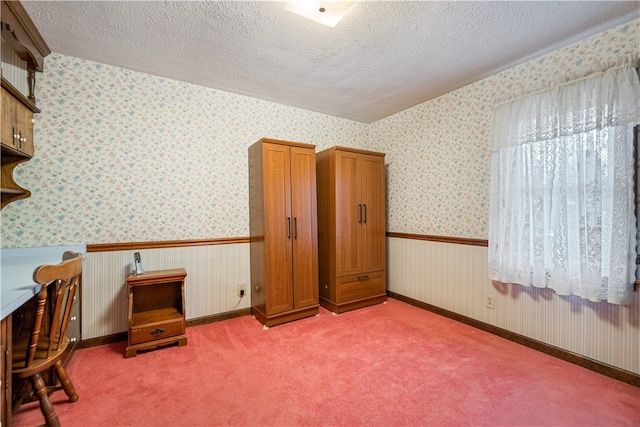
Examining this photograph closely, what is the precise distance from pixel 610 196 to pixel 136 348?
12.0 ft

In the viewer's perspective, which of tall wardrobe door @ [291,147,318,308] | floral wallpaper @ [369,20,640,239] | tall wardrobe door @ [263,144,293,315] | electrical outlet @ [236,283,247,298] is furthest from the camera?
electrical outlet @ [236,283,247,298]

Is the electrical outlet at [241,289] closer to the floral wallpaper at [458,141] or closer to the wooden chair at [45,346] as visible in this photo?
the wooden chair at [45,346]

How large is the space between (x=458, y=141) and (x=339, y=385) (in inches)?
101

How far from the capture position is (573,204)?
2.10 m

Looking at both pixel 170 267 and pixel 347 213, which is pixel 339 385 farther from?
pixel 170 267

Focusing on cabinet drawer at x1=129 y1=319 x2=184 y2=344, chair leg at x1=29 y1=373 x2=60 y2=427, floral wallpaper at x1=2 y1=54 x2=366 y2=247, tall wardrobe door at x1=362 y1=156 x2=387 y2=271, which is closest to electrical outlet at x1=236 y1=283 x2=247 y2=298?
floral wallpaper at x1=2 y1=54 x2=366 y2=247

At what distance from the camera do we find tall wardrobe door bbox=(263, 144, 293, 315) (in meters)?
2.86

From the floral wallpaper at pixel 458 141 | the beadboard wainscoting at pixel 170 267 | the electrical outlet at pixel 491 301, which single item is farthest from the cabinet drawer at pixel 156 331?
the electrical outlet at pixel 491 301

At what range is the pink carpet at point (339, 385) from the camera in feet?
5.27

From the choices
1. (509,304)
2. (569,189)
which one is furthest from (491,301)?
(569,189)

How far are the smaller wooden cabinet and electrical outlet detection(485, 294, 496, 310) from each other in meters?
2.80

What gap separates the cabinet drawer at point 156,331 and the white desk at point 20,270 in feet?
2.57

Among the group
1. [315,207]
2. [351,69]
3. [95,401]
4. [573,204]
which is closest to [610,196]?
[573,204]

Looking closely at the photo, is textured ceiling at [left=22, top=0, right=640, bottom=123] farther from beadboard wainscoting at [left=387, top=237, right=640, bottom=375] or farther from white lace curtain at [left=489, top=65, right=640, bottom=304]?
beadboard wainscoting at [left=387, top=237, right=640, bottom=375]
